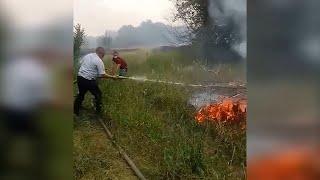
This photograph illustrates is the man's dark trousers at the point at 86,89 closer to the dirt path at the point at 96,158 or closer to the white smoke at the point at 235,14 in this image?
the dirt path at the point at 96,158

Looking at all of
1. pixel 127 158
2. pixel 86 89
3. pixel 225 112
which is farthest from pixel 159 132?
pixel 86 89

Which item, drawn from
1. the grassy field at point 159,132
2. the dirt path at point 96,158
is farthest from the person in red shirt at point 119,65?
the dirt path at point 96,158

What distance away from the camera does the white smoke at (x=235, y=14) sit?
326 cm

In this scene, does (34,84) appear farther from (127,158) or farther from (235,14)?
(235,14)

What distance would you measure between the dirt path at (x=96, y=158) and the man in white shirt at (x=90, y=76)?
20cm

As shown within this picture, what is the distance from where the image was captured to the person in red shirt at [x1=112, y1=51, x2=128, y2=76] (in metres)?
3.73

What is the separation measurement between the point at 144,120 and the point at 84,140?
0.49m

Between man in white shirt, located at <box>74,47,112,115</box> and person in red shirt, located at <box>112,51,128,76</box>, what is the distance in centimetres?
9

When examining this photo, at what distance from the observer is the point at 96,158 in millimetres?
3836

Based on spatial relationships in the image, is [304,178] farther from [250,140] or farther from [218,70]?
[218,70]

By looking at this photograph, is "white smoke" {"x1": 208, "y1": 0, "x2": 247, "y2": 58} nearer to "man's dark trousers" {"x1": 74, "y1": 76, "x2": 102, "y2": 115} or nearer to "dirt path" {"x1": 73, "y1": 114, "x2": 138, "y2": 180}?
"man's dark trousers" {"x1": 74, "y1": 76, "x2": 102, "y2": 115}

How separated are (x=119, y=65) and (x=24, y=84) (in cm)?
68

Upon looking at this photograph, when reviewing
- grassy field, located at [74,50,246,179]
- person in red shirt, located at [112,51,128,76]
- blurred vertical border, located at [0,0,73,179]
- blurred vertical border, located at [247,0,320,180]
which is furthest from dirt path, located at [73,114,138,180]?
blurred vertical border, located at [247,0,320,180]

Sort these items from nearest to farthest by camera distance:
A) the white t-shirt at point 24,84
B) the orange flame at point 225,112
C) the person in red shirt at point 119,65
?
the orange flame at point 225,112 → the white t-shirt at point 24,84 → the person in red shirt at point 119,65
